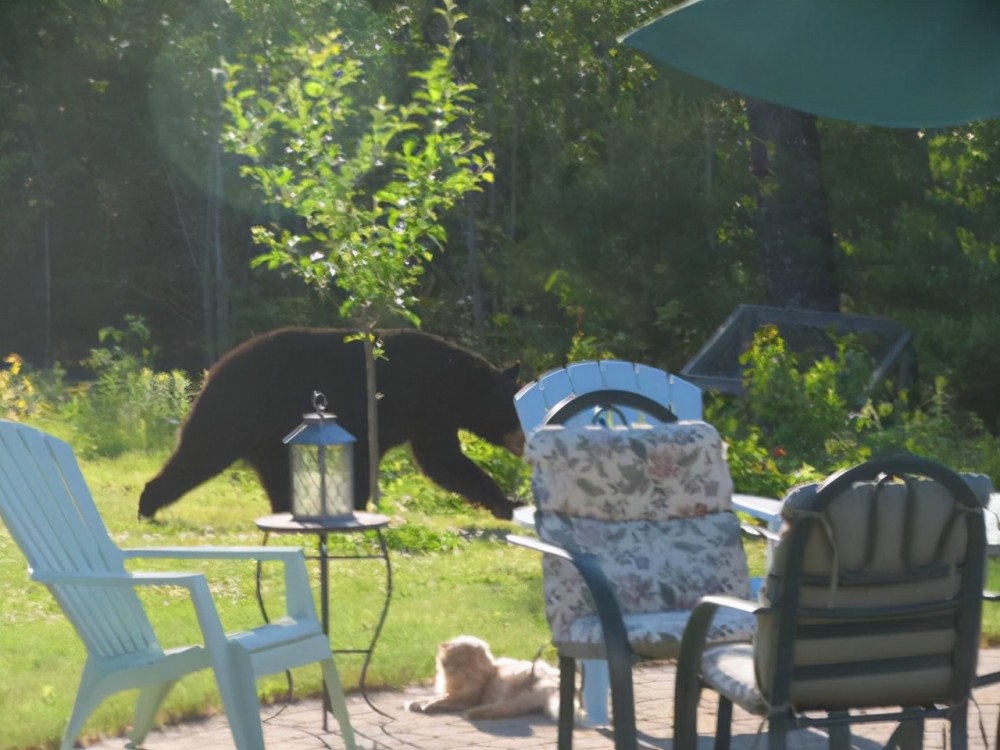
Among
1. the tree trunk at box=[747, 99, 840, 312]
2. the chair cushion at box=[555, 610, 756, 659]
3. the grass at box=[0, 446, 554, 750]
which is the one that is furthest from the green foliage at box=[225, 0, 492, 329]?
the tree trunk at box=[747, 99, 840, 312]

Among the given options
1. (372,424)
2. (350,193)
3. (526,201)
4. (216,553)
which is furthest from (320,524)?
(526,201)

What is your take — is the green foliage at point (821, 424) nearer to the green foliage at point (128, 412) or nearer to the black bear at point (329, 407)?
the black bear at point (329, 407)

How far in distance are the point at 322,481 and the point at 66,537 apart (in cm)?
90

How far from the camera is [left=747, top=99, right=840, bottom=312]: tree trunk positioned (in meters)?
14.5

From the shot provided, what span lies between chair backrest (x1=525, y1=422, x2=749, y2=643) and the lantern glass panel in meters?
0.81

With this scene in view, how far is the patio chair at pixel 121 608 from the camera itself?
4.05 meters

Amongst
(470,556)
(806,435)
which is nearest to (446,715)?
(470,556)

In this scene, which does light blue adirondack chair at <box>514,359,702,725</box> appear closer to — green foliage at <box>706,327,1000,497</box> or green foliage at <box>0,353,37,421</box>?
green foliage at <box>706,327,1000,497</box>

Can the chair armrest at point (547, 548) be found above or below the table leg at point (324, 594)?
above

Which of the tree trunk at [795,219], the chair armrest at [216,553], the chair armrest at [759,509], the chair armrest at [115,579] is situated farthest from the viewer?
the tree trunk at [795,219]

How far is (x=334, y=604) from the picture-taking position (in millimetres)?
6887

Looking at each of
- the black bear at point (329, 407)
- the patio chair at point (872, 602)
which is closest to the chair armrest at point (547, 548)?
the patio chair at point (872, 602)

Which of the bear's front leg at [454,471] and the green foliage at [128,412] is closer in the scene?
the bear's front leg at [454,471]

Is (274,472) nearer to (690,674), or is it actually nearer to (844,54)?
(844,54)
